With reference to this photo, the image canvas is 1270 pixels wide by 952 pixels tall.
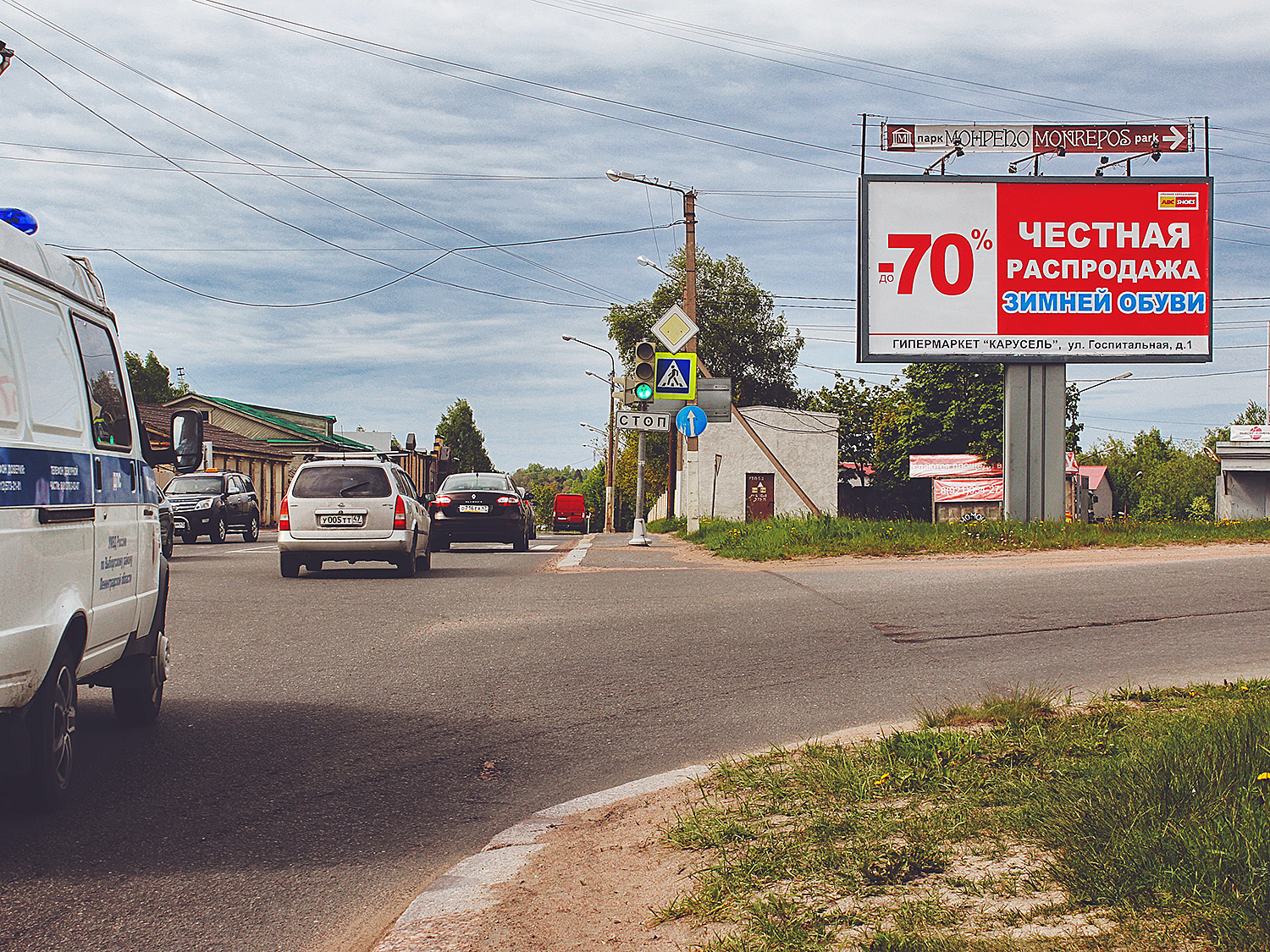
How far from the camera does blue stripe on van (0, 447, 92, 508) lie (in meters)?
4.08

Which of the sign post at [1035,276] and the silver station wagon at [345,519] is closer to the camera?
the silver station wagon at [345,519]

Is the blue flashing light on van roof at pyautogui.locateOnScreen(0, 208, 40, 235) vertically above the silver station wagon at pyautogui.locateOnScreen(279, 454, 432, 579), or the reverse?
the blue flashing light on van roof at pyautogui.locateOnScreen(0, 208, 40, 235)

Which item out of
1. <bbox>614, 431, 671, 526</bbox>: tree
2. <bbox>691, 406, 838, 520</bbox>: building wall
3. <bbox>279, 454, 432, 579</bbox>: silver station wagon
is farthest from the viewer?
<bbox>614, 431, 671, 526</bbox>: tree

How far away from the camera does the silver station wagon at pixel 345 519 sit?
15203 mm

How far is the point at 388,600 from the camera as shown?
12.2m

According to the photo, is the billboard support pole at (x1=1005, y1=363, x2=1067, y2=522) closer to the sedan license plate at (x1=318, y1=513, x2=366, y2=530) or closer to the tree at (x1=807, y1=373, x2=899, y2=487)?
the sedan license plate at (x1=318, y1=513, x2=366, y2=530)

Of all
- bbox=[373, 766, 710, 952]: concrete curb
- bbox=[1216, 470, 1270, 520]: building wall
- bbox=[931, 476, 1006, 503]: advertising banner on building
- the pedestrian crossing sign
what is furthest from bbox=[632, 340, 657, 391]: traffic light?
bbox=[1216, 470, 1270, 520]: building wall

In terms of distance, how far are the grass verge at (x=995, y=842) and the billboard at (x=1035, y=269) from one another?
17447 millimetres

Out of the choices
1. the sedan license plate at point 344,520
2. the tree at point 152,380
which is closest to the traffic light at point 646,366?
the sedan license plate at point 344,520

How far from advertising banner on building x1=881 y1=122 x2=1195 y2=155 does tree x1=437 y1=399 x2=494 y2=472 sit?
100166mm

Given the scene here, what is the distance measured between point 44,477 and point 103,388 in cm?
144

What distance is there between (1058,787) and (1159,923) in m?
1.22

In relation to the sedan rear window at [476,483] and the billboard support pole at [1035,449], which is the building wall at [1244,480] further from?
the sedan rear window at [476,483]

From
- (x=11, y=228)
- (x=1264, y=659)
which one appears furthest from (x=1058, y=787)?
(x=1264, y=659)
